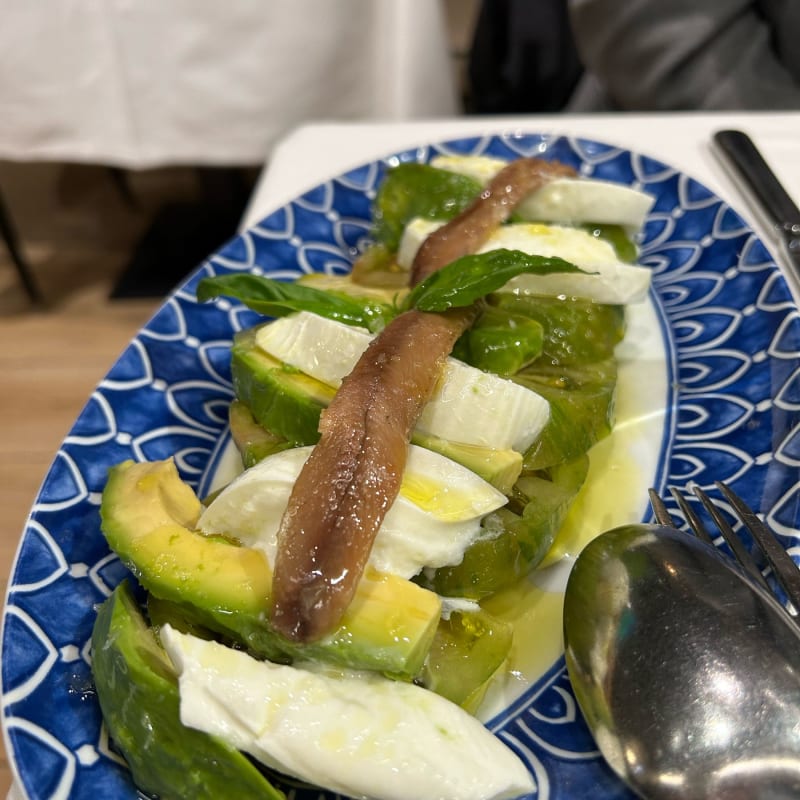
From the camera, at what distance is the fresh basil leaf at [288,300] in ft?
4.16

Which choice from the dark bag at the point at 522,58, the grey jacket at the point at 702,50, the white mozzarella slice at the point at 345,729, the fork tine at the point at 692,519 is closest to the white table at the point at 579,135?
the grey jacket at the point at 702,50

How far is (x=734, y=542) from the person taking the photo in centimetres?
103

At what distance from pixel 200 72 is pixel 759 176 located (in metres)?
1.80

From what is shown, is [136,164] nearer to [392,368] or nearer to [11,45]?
[11,45]

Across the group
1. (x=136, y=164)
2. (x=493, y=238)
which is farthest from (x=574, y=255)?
(x=136, y=164)

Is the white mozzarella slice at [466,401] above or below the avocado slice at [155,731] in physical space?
above

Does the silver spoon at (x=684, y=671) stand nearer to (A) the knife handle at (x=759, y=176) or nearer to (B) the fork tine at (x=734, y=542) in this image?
(B) the fork tine at (x=734, y=542)

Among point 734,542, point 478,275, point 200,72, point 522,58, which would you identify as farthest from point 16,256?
point 734,542

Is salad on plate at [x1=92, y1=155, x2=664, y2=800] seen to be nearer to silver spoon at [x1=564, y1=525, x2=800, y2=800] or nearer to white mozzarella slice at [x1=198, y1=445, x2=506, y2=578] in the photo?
white mozzarella slice at [x1=198, y1=445, x2=506, y2=578]

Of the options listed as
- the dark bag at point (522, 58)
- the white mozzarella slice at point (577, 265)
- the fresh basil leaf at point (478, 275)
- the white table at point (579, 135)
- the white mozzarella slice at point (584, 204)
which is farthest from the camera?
the dark bag at point (522, 58)

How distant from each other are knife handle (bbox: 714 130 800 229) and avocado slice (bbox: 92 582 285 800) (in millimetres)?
1419

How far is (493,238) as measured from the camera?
1402 millimetres

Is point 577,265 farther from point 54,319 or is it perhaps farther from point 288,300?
point 54,319

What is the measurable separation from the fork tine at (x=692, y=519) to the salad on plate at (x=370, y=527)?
0.15 m
